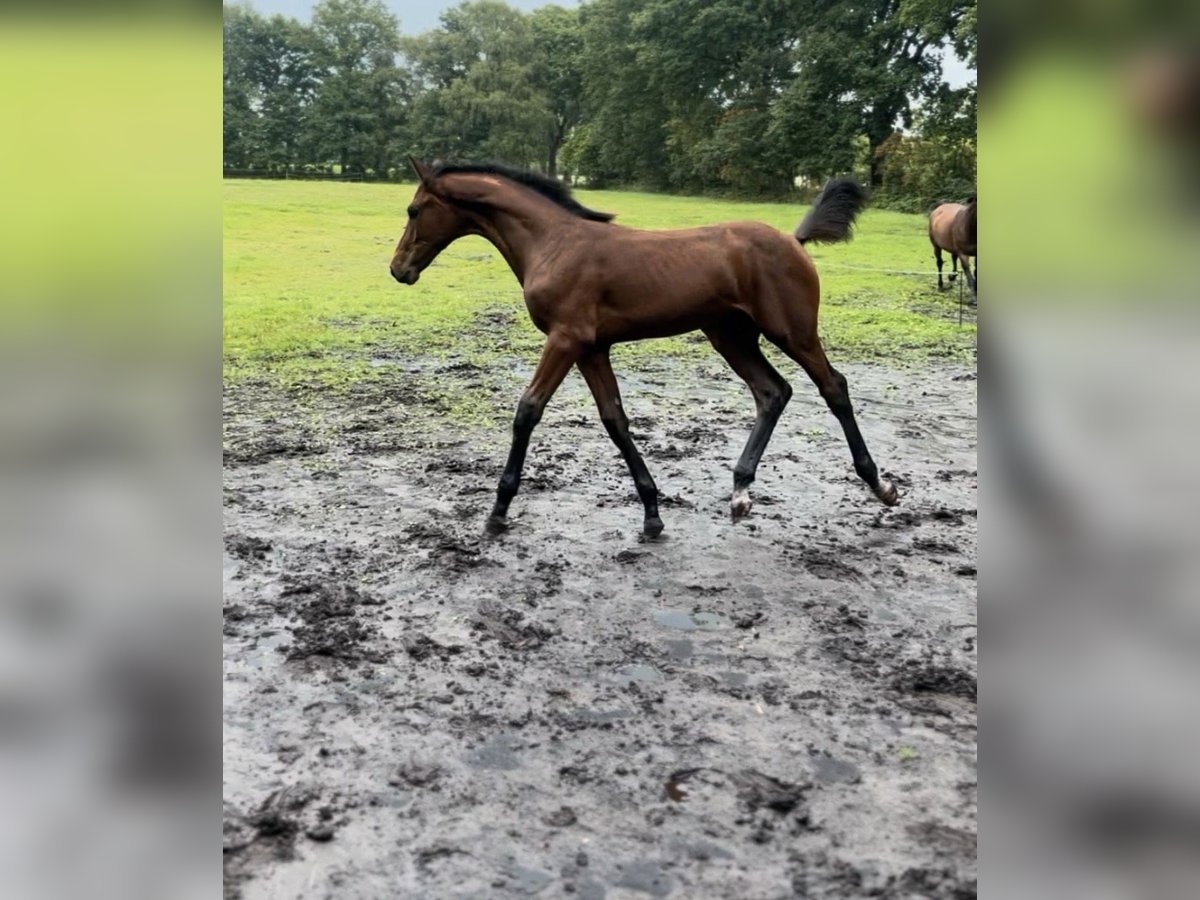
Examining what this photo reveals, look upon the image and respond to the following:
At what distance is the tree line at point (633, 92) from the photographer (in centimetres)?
1161

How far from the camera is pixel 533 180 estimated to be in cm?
418

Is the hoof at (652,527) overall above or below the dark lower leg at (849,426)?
below

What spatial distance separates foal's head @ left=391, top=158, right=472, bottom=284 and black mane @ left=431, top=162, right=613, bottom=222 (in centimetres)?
11

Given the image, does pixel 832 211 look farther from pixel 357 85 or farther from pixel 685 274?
pixel 357 85

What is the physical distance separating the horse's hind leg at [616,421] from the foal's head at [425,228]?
3.09 ft

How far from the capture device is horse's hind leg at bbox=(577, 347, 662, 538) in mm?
4176

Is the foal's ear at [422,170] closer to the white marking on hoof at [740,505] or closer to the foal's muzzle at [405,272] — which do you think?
the foal's muzzle at [405,272]

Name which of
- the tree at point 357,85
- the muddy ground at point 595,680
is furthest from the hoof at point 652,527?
the tree at point 357,85
